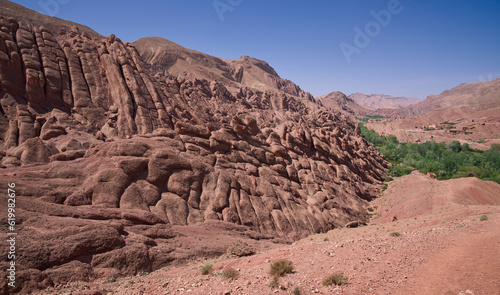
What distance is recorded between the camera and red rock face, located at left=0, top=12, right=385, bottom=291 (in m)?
16.0

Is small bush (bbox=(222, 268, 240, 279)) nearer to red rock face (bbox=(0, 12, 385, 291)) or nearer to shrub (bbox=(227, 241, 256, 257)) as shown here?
red rock face (bbox=(0, 12, 385, 291))

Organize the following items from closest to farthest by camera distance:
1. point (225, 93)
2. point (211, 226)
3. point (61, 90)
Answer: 1. point (211, 226)
2. point (61, 90)
3. point (225, 93)

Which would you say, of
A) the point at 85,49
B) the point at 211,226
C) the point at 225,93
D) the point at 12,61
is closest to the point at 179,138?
the point at 211,226

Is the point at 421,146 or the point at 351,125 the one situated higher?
the point at 351,125

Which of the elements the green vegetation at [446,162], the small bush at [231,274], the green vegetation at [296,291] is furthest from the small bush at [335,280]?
the green vegetation at [446,162]

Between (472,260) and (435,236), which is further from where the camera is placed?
(435,236)

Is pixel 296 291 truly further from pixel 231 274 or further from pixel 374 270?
pixel 374 270

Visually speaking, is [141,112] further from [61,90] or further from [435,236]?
[435,236]

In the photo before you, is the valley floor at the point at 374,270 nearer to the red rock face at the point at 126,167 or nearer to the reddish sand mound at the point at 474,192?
the red rock face at the point at 126,167

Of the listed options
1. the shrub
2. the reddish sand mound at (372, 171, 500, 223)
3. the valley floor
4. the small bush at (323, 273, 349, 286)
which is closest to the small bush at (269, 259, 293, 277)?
the valley floor

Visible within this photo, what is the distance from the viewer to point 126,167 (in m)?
24.6

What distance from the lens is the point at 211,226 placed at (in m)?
24.2

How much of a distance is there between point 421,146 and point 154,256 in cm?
12837

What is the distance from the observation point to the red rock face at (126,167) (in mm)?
15963
